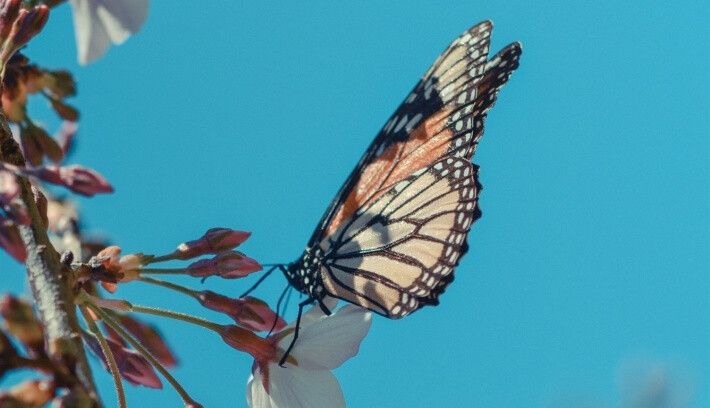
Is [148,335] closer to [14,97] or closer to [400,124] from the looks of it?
[14,97]

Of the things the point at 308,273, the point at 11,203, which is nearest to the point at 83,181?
the point at 11,203

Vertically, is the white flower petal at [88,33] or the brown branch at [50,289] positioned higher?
the white flower petal at [88,33]

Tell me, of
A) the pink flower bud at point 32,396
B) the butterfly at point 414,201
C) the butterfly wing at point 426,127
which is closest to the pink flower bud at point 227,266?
the butterfly at point 414,201

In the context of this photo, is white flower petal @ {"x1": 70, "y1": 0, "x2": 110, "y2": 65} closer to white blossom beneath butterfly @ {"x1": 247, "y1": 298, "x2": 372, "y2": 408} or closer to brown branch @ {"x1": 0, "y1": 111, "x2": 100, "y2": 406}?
brown branch @ {"x1": 0, "y1": 111, "x2": 100, "y2": 406}

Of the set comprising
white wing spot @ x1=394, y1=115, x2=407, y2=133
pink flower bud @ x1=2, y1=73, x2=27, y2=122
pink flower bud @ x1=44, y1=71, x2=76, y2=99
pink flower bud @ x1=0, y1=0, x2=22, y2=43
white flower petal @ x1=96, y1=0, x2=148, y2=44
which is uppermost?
pink flower bud @ x1=44, y1=71, x2=76, y2=99

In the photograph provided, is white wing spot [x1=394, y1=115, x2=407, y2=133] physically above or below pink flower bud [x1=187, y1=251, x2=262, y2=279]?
above

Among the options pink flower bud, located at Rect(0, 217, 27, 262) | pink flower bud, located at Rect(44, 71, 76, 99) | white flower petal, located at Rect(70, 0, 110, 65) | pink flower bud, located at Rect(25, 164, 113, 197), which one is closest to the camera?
pink flower bud, located at Rect(0, 217, 27, 262)

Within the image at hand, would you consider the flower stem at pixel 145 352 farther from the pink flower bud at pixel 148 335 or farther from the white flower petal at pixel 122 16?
the white flower petal at pixel 122 16

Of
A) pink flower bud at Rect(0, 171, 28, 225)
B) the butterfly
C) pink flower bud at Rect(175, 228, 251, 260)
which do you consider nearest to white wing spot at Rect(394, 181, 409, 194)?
the butterfly
